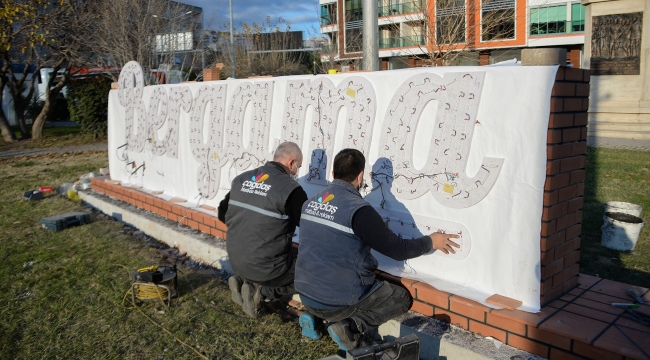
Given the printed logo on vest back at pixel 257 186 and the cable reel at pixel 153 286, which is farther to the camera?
the cable reel at pixel 153 286

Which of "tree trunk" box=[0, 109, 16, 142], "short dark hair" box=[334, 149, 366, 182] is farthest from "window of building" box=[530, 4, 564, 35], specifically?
"short dark hair" box=[334, 149, 366, 182]

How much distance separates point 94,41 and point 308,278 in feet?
62.2

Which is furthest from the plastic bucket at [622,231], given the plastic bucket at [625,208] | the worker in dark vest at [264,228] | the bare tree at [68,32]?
the bare tree at [68,32]

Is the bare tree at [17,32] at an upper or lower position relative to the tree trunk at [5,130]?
upper

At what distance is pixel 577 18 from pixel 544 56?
42.3 m

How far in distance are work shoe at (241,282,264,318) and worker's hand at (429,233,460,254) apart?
1.56 metres

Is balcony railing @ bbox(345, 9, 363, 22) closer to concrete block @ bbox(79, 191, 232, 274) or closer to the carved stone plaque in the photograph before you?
the carved stone plaque

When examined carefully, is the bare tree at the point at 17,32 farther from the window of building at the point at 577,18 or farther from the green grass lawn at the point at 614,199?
the window of building at the point at 577,18

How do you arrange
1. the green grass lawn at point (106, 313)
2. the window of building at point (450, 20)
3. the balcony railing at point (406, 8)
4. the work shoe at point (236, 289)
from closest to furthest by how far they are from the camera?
the green grass lawn at point (106, 313) < the work shoe at point (236, 289) < the window of building at point (450, 20) < the balcony railing at point (406, 8)

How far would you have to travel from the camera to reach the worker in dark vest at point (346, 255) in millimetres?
3643

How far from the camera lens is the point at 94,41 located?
1988cm

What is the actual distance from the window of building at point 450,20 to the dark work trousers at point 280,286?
23.4ft

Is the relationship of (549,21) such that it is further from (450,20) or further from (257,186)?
(257,186)

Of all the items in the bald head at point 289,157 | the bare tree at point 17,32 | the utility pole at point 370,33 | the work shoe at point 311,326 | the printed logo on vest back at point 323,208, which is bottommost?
the work shoe at point 311,326
